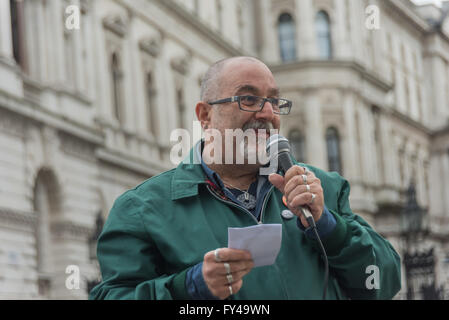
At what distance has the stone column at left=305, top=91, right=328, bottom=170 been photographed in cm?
3309

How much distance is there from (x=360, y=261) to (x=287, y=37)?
3207 centimetres

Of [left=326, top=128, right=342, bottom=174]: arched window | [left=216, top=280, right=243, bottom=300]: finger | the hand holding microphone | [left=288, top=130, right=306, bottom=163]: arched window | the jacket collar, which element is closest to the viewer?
[left=216, top=280, right=243, bottom=300]: finger

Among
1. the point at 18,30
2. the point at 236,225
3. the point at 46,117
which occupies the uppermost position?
the point at 18,30

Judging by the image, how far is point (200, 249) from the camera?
2836 mm

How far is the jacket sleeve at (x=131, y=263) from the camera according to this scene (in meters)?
2.72

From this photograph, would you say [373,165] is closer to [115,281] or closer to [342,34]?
[342,34]

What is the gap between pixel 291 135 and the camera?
110 feet

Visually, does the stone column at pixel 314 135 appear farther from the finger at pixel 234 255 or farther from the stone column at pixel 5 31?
the finger at pixel 234 255

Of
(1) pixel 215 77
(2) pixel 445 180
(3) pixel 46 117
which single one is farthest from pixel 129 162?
(2) pixel 445 180

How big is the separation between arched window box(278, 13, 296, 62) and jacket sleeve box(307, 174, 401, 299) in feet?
104

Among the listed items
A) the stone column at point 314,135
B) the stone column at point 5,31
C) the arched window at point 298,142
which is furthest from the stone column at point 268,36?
the stone column at point 5,31

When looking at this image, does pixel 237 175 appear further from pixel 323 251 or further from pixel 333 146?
pixel 333 146

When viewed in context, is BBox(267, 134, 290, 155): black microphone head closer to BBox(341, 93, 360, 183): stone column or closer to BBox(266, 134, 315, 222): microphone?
BBox(266, 134, 315, 222): microphone

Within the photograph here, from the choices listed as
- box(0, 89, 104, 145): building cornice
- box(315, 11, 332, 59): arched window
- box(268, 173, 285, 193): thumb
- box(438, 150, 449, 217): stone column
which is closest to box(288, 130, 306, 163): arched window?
box(315, 11, 332, 59): arched window
